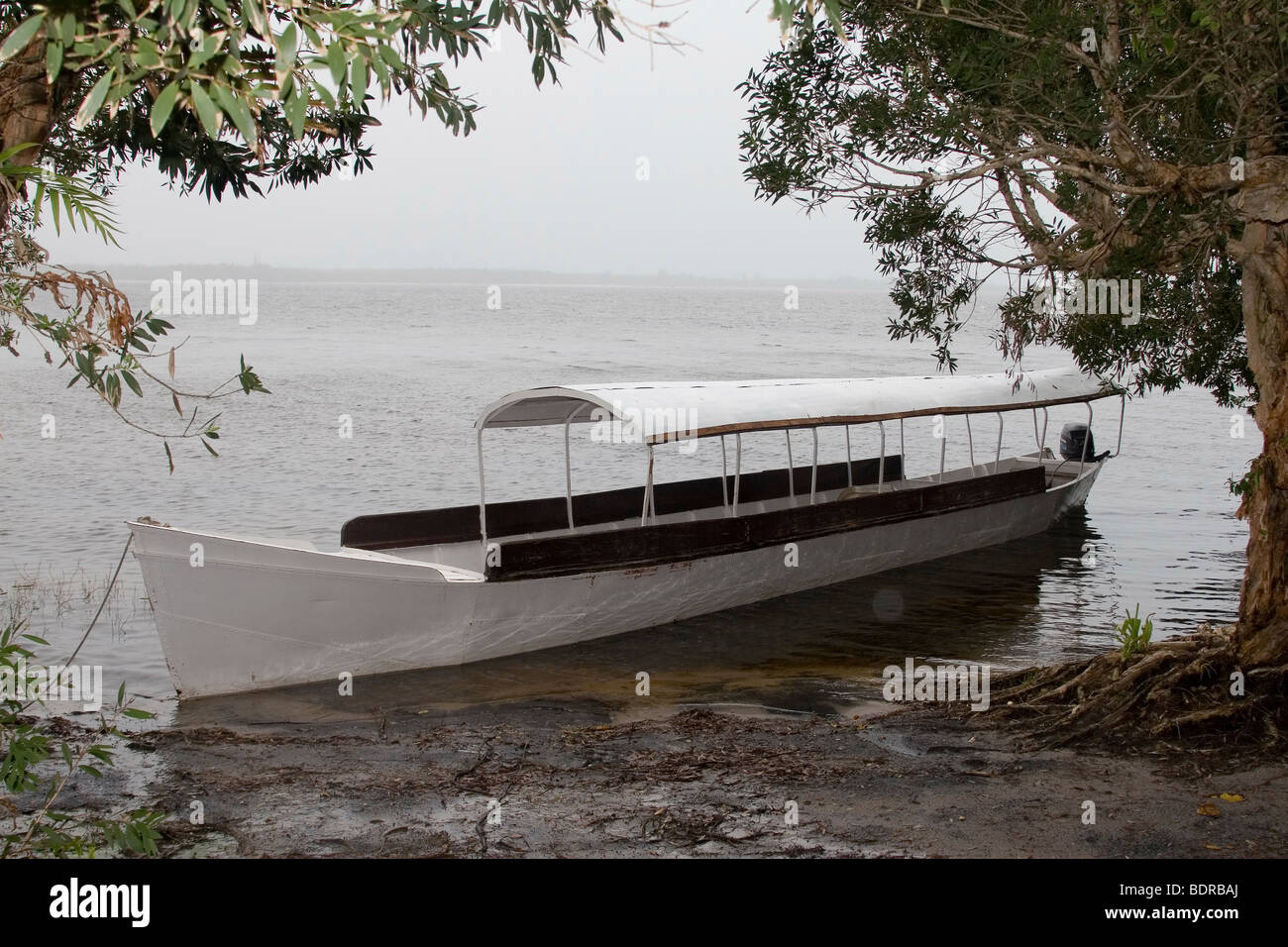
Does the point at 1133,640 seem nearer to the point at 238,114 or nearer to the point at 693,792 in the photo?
the point at 693,792

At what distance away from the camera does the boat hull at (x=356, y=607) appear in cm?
971

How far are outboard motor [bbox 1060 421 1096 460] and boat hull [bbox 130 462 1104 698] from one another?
33.0ft

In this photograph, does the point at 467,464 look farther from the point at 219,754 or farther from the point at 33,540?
the point at 219,754

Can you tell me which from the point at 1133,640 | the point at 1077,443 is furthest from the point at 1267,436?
the point at 1077,443

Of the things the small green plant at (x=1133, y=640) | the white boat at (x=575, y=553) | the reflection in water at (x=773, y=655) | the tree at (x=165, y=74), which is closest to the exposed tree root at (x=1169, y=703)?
the small green plant at (x=1133, y=640)

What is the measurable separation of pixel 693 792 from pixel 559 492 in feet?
57.2

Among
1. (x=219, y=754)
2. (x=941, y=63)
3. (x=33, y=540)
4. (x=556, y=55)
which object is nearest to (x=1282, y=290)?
(x=941, y=63)

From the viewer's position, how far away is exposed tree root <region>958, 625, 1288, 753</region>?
7520mm

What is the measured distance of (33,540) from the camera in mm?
16875

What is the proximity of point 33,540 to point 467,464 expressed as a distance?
38.0ft

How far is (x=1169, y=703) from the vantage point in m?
7.82

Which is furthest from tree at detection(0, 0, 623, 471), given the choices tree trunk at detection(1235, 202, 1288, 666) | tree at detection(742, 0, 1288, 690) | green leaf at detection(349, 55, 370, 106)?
tree trunk at detection(1235, 202, 1288, 666)

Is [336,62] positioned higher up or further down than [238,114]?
higher up
